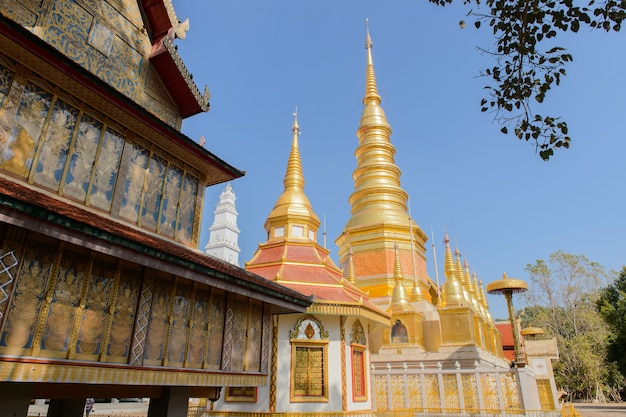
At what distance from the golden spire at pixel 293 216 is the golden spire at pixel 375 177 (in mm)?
10135

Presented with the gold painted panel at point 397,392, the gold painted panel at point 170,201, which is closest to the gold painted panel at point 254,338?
the gold painted panel at point 170,201

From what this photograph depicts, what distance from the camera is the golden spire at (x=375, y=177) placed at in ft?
93.4

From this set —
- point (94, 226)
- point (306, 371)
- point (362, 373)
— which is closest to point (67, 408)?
point (94, 226)

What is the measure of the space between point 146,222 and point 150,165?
1161 millimetres

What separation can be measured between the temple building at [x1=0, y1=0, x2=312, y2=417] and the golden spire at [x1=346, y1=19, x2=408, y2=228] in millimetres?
19486

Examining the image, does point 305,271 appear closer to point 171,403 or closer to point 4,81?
point 171,403

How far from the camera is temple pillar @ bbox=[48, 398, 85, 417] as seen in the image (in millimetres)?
8195

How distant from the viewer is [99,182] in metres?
7.18

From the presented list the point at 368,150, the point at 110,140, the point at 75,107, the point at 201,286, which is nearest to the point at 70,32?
the point at 75,107

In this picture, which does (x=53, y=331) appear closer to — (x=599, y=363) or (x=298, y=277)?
(x=298, y=277)

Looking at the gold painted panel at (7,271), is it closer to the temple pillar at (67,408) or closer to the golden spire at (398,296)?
the temple pillar at (67,408)

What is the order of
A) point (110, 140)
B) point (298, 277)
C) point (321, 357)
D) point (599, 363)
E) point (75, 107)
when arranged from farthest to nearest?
point (599, 363), point (298, 277), point (321, 357), point (110, 140), point (75, 107)

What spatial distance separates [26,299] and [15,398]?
1.26 metres

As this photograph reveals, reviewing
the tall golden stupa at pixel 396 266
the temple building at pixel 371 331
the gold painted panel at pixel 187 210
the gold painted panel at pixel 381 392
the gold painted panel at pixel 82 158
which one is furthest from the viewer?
the tall golden stupa at pixel 396 266
